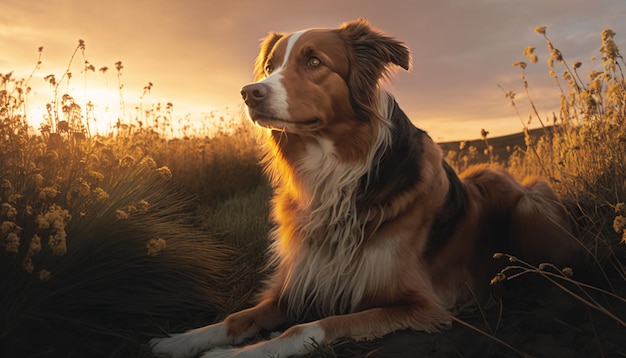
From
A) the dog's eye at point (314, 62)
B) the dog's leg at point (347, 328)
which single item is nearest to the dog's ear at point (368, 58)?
the dog's eye at point (314, 62)

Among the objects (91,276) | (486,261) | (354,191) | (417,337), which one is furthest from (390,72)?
(91,276)

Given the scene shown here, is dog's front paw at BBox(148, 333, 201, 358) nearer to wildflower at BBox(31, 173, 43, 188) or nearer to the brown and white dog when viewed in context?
the brown and white dog

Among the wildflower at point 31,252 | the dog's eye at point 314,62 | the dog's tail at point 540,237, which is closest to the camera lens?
the wildflower at point 31,252

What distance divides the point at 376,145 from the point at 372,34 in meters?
0.82

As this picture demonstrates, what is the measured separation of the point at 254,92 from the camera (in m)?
3.31

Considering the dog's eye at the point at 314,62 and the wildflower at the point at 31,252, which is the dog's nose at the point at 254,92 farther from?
the wildflower at the point at 31,252

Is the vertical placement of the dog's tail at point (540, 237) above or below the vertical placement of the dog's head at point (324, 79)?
below

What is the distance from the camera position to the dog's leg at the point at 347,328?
307cm

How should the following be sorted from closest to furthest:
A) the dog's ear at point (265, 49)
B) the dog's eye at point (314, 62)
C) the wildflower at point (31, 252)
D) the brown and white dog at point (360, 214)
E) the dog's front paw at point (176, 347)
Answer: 1. the wildflower at point (31, 252)
2. the dog's front paw at point (176, 347)
3. the brown and white dog at point (360, 214)
4. the dog's eye at point (314, 62)
5. the dog's ear at point (265, 49)

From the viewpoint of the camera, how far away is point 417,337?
3217mm

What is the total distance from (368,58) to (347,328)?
5.85ft

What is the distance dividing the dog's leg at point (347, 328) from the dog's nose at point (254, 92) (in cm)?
133

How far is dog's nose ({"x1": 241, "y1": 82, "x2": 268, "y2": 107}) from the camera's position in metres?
3.31

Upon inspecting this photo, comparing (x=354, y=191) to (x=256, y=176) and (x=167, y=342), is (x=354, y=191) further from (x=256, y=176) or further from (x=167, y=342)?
(x=256, y=176)
